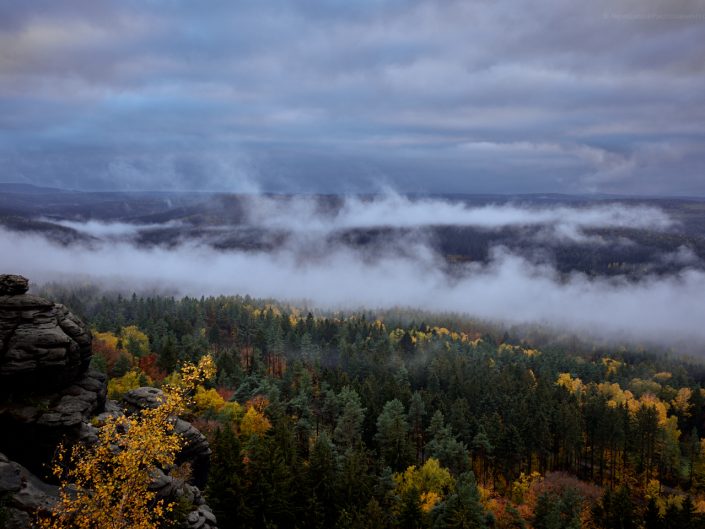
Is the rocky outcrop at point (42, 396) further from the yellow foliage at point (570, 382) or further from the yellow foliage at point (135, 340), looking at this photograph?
the yellow foliage at point (570, 382)

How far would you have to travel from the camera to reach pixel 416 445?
103312mm

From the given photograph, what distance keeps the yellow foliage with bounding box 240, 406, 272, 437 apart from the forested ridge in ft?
0.81

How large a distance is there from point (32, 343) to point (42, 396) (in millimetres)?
4501

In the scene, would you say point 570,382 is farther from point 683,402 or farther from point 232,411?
point 232,411

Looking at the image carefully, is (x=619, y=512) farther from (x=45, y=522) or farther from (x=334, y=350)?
(x=334, y=350)

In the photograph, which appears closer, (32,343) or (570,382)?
(32,343)

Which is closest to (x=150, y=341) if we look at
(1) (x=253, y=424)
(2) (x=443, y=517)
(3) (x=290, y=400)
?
(3) (x=290, y=400)

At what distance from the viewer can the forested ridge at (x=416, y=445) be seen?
56688mm

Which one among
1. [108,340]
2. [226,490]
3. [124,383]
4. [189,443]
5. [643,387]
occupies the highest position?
[189,443]

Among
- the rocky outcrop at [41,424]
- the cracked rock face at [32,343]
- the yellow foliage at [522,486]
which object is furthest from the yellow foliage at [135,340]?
the yellow foliage at [522,486]

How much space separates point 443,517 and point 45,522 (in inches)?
2129

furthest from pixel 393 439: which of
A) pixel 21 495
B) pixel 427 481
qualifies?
pixel 21 495

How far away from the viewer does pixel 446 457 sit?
89000 millimetres

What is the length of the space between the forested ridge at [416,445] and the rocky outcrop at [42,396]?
52.1ft
